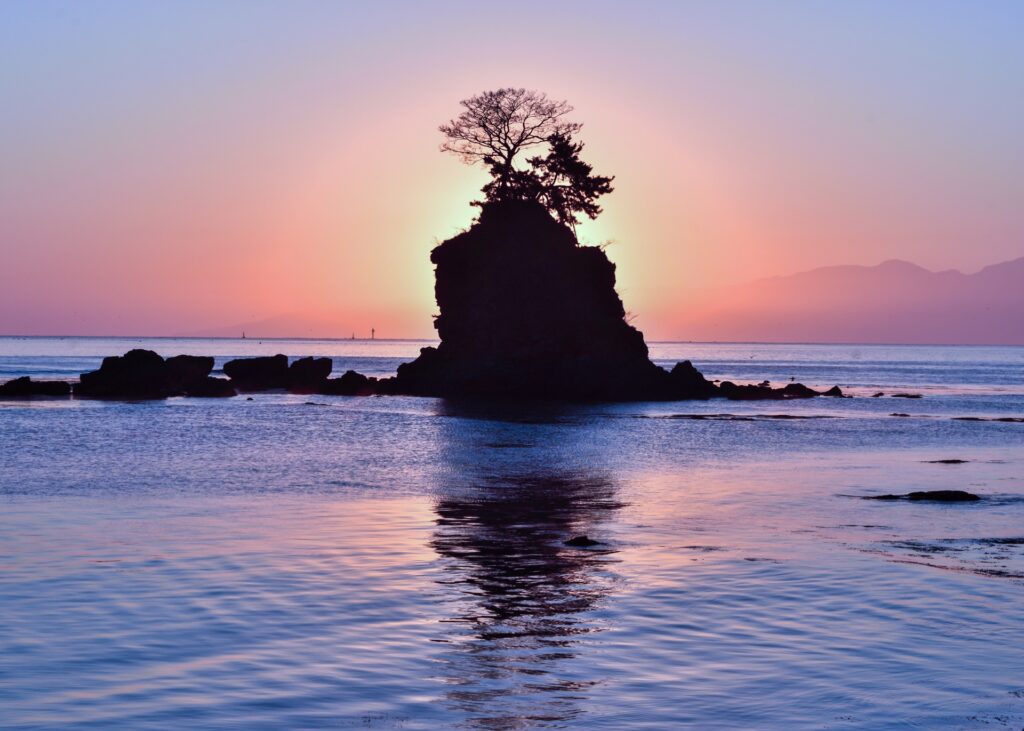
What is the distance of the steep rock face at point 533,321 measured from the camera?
2827 inches

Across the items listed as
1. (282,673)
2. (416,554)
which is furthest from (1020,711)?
(416,554)

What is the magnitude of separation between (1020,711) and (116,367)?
235 feet

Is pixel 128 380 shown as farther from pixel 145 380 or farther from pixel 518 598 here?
pixel 518 598

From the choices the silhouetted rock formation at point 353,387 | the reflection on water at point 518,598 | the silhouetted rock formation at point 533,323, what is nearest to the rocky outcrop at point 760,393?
the silhouetted rock formation at point 533,323

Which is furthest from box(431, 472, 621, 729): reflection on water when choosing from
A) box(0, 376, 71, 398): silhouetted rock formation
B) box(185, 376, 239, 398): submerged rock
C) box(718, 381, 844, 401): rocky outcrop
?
box(718, 381, 844, 401): rocky outcrop

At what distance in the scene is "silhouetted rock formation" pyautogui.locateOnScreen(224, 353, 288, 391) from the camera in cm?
8531

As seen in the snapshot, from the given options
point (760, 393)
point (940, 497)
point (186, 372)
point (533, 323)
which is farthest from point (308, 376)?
point (940, 497)

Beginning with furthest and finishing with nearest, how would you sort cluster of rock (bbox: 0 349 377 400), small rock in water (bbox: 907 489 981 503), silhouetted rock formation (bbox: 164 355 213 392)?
silhouetted rock formation (bbox: 164 355 213 392) < cluster of rock (bbox: 0 349 377 400) < small rock in water (bbox: 907 489 981 503)

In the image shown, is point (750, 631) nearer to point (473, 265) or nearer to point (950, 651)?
point (950, 651)

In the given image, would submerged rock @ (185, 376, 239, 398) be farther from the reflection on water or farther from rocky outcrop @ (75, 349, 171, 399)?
A: the reflection on water

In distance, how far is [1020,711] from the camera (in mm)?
10203

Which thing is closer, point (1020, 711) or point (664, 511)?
point (1020, 711)

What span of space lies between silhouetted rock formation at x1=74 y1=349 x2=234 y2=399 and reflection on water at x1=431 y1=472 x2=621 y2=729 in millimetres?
51332

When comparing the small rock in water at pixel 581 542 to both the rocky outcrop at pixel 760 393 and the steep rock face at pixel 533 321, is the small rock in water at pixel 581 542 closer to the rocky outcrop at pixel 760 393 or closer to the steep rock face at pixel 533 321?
the steep rock face at pixel 533 321
